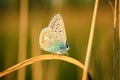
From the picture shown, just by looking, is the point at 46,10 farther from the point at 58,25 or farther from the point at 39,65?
the point at 39,65

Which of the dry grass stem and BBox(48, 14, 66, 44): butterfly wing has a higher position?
BBox(48, 14, 66, 44): butterfly wing

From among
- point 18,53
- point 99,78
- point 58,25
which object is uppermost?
point 58,25

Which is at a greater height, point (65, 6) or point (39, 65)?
point (65, 6)

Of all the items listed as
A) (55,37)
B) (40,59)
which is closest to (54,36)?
(55,37)

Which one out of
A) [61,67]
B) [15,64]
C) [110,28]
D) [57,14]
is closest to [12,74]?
[15,64]

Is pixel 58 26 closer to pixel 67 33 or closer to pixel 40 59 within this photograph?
pixel 67 33
